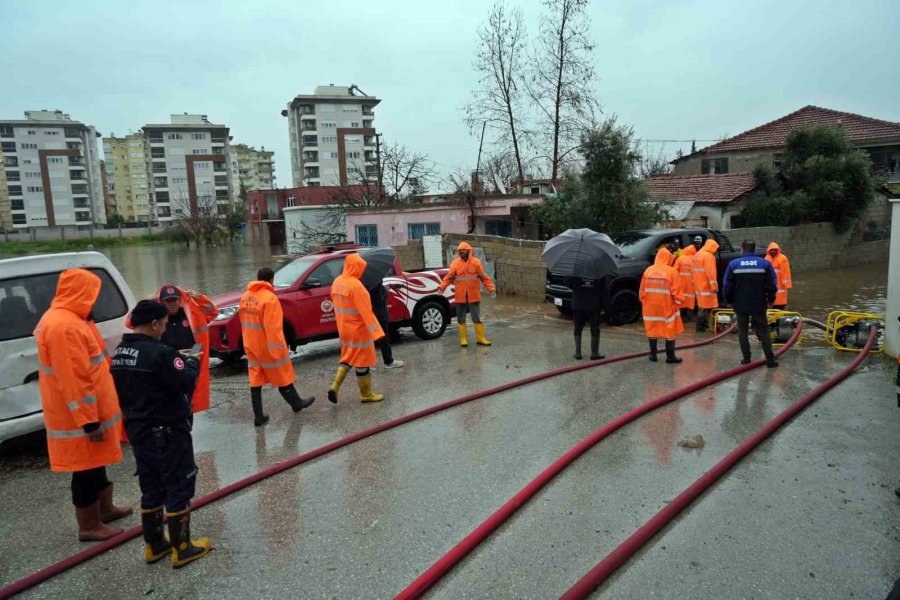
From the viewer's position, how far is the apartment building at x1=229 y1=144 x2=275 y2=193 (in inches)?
4232

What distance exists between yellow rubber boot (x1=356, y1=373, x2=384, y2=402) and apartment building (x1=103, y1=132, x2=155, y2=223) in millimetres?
111765

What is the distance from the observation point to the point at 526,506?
13.6ft

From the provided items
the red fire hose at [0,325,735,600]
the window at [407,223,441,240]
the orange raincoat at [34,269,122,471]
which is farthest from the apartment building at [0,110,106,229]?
the orange raincoat at [34,269,122,471]

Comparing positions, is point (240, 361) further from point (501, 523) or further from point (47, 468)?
point (501, 523)

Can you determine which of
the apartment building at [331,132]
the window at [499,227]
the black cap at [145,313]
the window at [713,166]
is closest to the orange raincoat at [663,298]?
the black cap at [145,313]

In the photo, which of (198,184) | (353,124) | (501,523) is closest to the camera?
(501,523)

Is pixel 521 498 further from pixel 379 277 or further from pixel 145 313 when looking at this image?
pixel 379 277

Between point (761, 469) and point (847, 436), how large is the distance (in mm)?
1294

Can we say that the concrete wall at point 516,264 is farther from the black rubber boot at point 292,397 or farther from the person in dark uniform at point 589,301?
the black rubber boot at point 292,397

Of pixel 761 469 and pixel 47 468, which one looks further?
pixel 47 468

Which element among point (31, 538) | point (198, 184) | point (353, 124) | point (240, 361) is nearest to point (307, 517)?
point (31, 538)

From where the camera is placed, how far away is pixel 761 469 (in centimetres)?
466

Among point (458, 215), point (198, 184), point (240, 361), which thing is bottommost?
point (240, 361)

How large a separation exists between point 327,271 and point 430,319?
7.29ft
